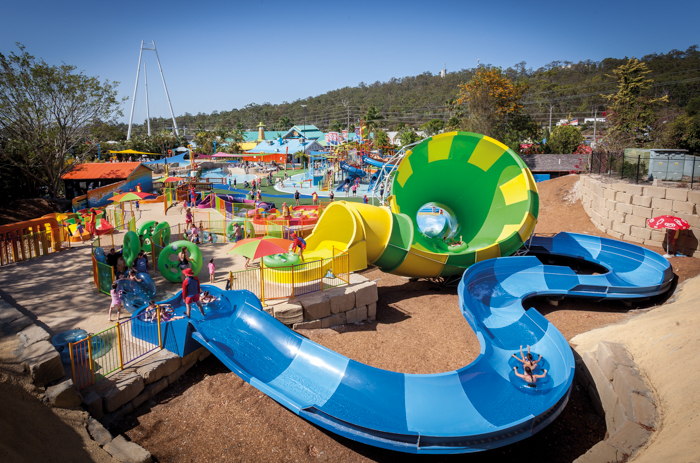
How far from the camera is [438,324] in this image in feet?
36.4

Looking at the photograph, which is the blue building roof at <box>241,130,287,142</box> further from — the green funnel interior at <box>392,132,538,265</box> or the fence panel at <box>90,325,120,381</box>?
the fence panel at <box>90,325,120,381</box>

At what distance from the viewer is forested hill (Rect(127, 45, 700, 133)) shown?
7044 centimetres

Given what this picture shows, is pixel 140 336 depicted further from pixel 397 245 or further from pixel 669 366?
pixel 669 366

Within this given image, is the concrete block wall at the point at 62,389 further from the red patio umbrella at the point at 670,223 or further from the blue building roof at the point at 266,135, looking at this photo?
the blue building roof at the point at 266,135

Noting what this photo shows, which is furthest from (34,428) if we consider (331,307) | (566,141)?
(566,141)

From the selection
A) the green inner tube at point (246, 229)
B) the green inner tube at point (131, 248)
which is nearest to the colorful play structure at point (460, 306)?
the green inner tube at point (131, 248)

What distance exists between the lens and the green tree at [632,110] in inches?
1147

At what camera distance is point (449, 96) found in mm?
116438

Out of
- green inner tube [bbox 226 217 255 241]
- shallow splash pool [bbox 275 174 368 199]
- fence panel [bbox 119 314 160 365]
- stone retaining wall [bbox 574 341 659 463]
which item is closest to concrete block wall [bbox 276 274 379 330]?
fence panel [bbox 119 314 160 365]

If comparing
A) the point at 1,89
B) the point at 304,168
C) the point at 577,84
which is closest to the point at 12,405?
the point at 1,89

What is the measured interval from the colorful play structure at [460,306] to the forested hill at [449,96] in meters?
47.9

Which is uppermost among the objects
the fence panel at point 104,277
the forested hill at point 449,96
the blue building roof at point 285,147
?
the forested hill at point 449,96

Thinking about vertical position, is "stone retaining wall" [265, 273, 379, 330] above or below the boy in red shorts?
below

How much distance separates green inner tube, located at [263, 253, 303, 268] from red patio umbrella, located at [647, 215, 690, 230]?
1296cm
